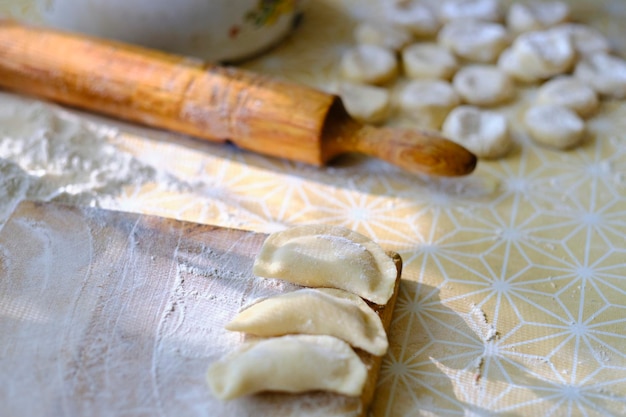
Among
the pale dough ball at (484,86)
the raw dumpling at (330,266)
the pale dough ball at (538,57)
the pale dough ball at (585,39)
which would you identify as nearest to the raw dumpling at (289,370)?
the raw dumpling at (330,266)

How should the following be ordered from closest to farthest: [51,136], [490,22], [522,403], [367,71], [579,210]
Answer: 1. [522,403]
2. [579,210]
3. [51,136]
4. [367,71]
5. [490,22]

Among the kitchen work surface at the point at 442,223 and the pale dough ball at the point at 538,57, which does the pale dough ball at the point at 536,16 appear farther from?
the kitchen work surface at the point at 442,223

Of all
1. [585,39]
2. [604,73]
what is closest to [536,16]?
[585,39]

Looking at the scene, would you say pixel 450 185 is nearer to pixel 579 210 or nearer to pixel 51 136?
pixel 579 210

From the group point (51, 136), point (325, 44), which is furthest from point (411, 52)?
point (51, 136)

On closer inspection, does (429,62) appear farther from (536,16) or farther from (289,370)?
(289,370)

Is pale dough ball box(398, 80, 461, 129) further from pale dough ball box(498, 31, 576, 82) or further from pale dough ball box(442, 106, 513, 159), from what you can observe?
pale dough ball box(498, 31, 576, 82)
